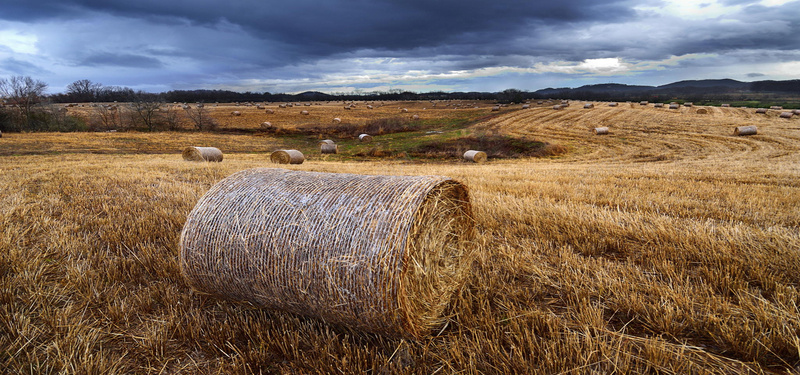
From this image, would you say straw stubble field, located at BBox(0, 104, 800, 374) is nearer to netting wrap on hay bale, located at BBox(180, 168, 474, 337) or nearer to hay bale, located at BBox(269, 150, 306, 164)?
netting wrap on hay bale, located at BBox(180, 168, 474, 337)

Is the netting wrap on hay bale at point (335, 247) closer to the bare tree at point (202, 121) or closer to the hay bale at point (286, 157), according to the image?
the hay bale at point (286, 157)

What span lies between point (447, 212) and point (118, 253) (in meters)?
3.83

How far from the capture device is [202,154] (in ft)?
63.0

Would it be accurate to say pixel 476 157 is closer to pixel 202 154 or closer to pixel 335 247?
pixel 202 154

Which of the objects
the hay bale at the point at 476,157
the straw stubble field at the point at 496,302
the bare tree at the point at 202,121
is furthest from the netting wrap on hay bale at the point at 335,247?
the bare tree at the point at 202,121

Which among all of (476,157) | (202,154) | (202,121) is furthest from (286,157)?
(202,121)

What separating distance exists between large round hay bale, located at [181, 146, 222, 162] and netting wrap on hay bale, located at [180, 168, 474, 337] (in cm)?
1753

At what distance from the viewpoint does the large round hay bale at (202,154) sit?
19.3 metres

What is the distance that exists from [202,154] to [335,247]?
62.2 ft

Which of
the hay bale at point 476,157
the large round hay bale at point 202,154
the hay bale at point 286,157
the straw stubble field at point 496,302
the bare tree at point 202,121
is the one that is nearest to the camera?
the straw stubble field at point 496,302

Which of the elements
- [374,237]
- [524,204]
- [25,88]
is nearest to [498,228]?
[524,204]

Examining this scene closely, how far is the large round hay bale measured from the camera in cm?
1927

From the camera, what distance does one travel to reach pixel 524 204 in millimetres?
6723

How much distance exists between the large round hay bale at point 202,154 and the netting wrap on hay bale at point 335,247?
17530 mm
